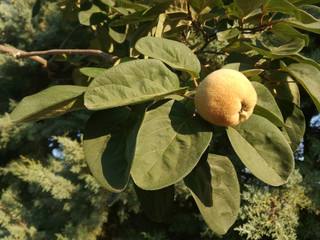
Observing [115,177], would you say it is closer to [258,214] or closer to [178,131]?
[178,131]

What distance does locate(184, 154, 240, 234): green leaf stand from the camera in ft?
1.30

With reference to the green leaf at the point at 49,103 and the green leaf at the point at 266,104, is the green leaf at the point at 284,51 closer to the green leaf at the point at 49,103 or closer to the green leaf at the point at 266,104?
the green leaf at the point at 266,104

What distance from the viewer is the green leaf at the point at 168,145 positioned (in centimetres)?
33

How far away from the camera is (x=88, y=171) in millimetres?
595

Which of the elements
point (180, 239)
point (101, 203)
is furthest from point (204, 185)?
point (180, 239)

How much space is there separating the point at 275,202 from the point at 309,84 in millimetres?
1017

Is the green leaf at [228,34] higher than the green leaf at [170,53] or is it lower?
lower

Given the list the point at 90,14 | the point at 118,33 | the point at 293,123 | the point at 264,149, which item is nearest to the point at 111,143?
the point at 264,149

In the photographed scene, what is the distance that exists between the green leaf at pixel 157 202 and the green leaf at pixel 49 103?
202mm

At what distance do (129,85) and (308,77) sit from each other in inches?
10.3

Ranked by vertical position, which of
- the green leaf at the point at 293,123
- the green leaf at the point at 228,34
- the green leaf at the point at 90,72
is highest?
the green leaf at the point at 90,72

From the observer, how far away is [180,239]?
1.96 m

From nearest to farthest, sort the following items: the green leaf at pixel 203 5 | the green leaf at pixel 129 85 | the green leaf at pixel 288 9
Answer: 1. the green leaf at pixel 129 85
2. the green leaf at pixel 288 9
3. the green leaf at pixel 203 5

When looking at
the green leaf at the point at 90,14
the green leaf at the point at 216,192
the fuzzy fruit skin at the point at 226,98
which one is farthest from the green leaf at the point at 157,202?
the green leaf at the point at 90,14
